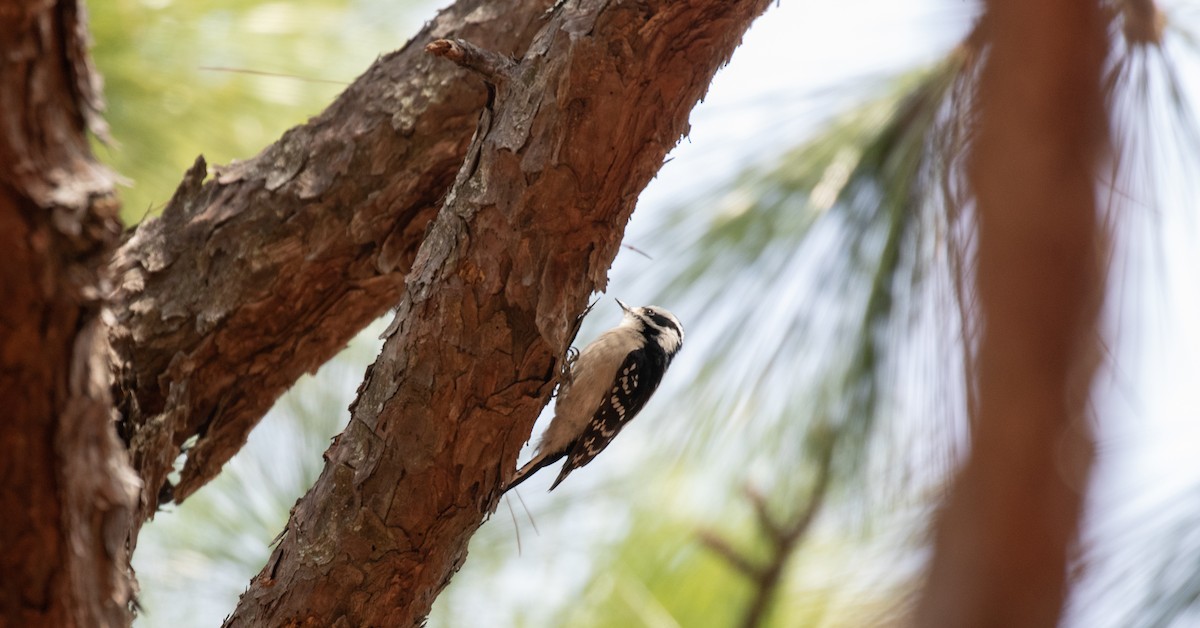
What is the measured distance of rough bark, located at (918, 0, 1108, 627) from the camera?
0.52 m

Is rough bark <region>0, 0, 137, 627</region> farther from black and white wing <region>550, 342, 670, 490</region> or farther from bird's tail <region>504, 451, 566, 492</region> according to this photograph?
bird's tail <region>504, 451, 566, 492</region>

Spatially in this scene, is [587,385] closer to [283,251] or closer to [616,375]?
[616,375]

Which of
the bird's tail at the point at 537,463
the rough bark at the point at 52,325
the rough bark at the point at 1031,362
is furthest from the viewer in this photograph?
the bird's tail at the point at 537,463

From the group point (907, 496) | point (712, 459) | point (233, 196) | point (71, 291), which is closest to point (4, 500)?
point (71, 291)

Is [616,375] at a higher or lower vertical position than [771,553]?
higher

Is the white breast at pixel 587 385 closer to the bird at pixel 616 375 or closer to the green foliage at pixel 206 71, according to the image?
the bird at pixel 616 375

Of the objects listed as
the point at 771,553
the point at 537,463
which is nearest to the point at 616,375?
the point at 537,463

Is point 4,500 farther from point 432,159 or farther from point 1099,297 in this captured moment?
point 432,159

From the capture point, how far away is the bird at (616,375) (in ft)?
11.4

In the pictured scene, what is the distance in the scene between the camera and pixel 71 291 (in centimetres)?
105

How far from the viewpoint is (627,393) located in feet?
11.4

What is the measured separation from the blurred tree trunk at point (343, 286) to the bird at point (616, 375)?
1.09 meters

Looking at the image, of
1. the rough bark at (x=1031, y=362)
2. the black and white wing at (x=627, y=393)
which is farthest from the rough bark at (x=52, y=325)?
the black and white wing at (x=627, y=393)

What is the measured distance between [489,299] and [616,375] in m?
1.75
